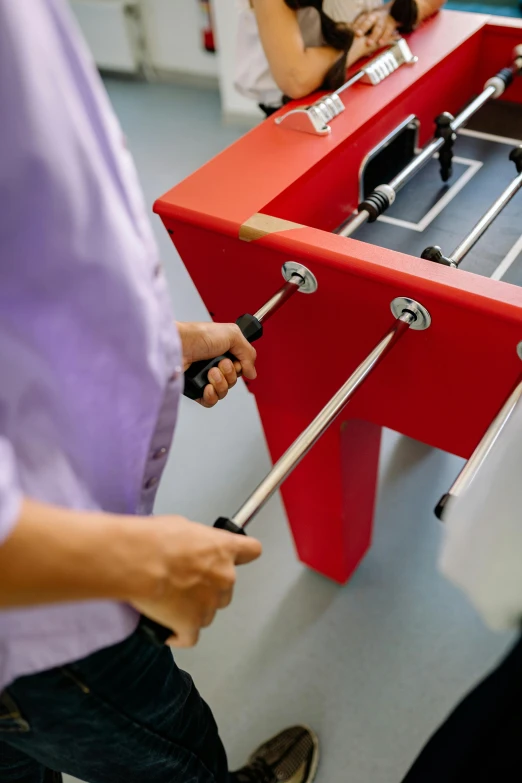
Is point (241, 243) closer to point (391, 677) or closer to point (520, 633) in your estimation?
point (520, 633)

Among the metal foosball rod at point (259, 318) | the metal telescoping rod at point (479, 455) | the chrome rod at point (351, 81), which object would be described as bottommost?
the metal telescoping rod at point (479, 455)

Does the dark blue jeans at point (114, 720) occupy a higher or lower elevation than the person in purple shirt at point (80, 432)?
lower

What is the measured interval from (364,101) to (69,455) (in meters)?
0.87

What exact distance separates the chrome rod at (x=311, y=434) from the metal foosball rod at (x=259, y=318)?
5.8 inches

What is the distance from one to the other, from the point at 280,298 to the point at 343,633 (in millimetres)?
870

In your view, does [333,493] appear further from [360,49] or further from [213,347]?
[360,49]

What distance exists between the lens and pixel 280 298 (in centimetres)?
86

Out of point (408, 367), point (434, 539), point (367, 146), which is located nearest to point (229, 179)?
point (367, 146)

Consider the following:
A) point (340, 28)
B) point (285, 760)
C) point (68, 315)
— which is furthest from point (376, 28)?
point (285, 760)

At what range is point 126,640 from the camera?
648 mm

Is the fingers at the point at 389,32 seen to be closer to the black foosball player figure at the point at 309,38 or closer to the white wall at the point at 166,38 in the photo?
the black foosball player figure at the point at 309,38

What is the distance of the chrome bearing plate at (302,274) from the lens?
0.86 meters

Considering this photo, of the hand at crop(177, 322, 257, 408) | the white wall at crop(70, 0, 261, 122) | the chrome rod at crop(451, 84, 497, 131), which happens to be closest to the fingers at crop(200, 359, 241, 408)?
the hand at crop(177, 322, 257, 408)

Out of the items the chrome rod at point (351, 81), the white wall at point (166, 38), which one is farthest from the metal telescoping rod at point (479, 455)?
the white wall at point (166, 38)
